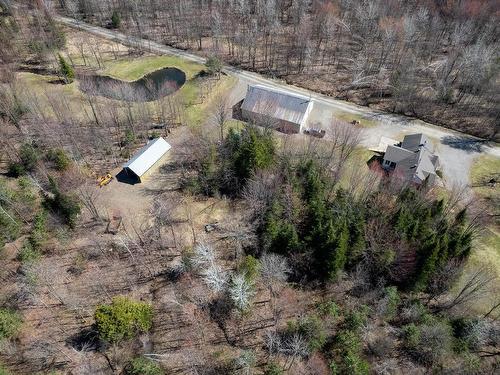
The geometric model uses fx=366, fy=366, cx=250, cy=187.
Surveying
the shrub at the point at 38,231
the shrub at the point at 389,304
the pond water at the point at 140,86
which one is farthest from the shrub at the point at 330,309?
the pond water at the point at 140,86

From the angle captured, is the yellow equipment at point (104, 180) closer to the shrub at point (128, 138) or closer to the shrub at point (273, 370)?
the shrub at point (128, 138)

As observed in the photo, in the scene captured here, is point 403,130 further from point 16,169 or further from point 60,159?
point 16,169

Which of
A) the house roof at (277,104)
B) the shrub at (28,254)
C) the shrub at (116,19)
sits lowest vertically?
the shrub at (28,254)

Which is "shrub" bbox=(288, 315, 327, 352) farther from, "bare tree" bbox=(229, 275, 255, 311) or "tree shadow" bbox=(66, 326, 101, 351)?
"tree shadow" bbox=(66, 326, 101, 351)

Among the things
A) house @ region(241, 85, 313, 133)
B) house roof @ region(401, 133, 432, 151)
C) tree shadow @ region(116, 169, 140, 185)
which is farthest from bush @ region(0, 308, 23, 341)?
house roof @ region(401, 133, 432, 151)

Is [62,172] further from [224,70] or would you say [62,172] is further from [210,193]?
[224,70]
